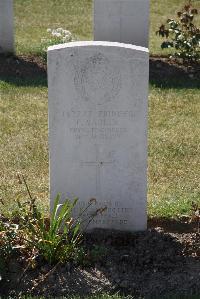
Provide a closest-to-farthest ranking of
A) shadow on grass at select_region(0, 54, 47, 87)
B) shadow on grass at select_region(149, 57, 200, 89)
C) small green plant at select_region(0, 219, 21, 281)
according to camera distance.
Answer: small green plant at select_region(0, 219, 21, 281) → shadow on grass at select_region(0, 54, 47, 87) → shadow on grass at select_region(149, 57, 200, 89)

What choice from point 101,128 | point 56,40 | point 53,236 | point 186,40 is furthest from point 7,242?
point 56,40

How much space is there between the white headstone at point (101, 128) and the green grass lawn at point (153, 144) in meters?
0.60

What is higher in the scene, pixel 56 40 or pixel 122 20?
pixel 122 20

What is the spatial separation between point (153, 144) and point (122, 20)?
3980 mm

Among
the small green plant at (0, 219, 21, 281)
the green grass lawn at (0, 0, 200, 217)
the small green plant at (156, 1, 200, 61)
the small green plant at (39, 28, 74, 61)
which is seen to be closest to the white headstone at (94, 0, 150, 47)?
the small green plant at (156, 1, 200, 61)

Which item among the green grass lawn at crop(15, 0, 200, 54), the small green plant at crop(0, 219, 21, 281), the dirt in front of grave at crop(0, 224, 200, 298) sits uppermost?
the green grass lawn at crop(15, 0, 200, 54)

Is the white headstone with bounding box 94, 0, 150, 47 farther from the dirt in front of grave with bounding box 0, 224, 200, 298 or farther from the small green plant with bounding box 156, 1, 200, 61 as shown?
the dirt in front of grave with bounding box 0, 224, 200, 298

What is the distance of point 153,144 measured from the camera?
8016 millimetres

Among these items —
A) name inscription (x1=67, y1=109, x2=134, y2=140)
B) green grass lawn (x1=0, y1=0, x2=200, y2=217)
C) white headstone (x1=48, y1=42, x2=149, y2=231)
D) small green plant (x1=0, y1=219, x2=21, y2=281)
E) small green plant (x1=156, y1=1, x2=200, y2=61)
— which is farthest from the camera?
small green plant (x1=156, y1=1, x2=200, y2=61)

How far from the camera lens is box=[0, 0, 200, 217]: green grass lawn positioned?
6569mm

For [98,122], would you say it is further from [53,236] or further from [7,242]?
[7,242]

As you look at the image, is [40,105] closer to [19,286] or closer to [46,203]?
[46,203]

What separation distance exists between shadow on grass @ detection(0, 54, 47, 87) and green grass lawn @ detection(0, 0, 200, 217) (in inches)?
5.2

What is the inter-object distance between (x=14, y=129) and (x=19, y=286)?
3800 millimetres
